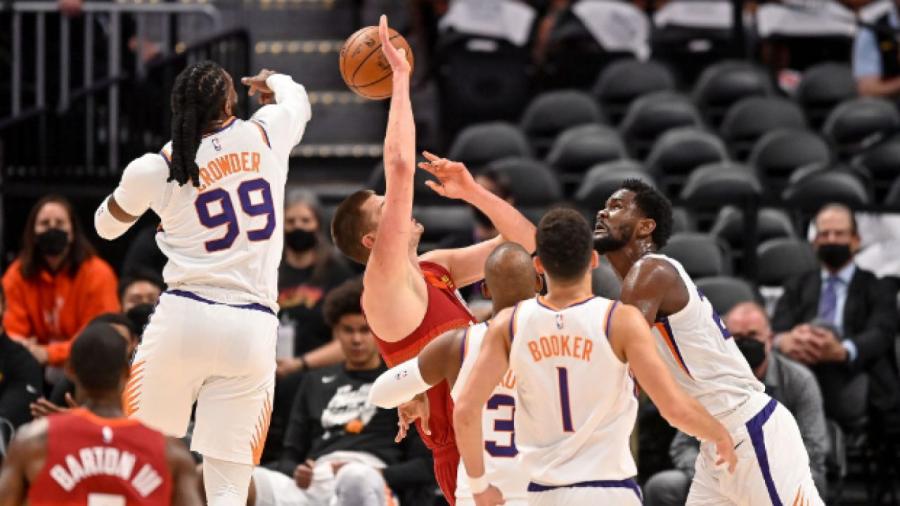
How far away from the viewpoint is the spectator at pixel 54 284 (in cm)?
988

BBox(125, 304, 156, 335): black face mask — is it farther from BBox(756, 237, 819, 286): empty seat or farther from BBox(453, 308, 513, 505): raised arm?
BBox(453, 308, 513, 505): raised arm

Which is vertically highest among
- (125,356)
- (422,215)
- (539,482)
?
(125,356)

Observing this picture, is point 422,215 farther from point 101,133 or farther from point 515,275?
point 515,275

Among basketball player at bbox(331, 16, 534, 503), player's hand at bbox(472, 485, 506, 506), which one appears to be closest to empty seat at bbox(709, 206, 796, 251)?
basketball player at bbox(331, 16, 534, 503)

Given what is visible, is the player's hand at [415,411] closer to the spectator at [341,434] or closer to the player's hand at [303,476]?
the spectator at [341,434]

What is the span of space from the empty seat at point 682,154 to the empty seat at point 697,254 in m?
1.89

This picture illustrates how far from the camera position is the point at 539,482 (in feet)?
18.3

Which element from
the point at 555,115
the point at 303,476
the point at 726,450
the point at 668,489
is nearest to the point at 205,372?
the point at 726,450

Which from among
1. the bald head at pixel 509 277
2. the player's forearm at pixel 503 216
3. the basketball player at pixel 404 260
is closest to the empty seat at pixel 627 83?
the player's forearm at pixel 503 216

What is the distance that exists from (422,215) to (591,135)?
2.04 meters

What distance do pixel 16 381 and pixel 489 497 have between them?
13.9 feet

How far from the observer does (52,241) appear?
9.93 metres

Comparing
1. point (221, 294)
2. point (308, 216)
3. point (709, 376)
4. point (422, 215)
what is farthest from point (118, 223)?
point (422, 215)

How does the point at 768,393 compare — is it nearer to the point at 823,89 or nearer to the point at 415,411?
the point at 415,411
